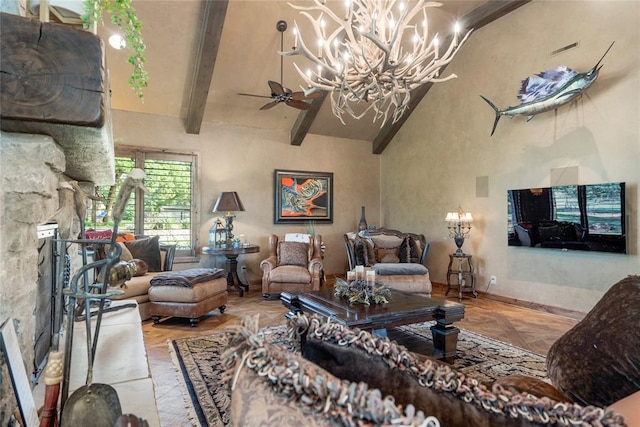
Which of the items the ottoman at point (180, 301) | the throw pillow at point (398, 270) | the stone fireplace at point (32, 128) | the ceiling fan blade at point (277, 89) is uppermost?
the ceiling fan blade at point (277, 89)

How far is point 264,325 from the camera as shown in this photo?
3.76 metres

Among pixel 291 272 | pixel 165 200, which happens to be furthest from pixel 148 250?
pixel 291 272

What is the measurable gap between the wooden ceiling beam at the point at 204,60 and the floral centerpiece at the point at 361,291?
10.6 feet

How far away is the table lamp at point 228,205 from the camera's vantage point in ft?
17.2

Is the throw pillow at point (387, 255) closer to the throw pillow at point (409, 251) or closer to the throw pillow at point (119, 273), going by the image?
the throw pillow at point (409, 251)

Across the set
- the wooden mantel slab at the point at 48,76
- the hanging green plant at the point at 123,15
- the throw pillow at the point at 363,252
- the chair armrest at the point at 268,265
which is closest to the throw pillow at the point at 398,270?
the throw pillow at the point at 363,252

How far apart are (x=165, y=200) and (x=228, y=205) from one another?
0.96 meters

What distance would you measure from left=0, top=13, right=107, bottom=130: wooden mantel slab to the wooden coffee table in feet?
6.90

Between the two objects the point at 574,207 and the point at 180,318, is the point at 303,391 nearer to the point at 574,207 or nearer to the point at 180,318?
the point at 180,318

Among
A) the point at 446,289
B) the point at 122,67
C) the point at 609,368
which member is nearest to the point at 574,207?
the point at 446,289

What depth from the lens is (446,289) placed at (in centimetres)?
555

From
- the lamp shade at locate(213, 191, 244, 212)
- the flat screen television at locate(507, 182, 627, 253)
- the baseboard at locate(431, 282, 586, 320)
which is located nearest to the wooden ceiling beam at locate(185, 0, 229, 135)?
the lamp shade at locate(213, 191, 244, 212)

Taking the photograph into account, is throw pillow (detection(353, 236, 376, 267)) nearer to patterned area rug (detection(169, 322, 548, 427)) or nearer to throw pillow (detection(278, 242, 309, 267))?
throw pillow (detection(278, 242, 309, 267))

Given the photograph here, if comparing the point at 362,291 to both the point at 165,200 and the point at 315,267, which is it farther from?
the point at 165,200
